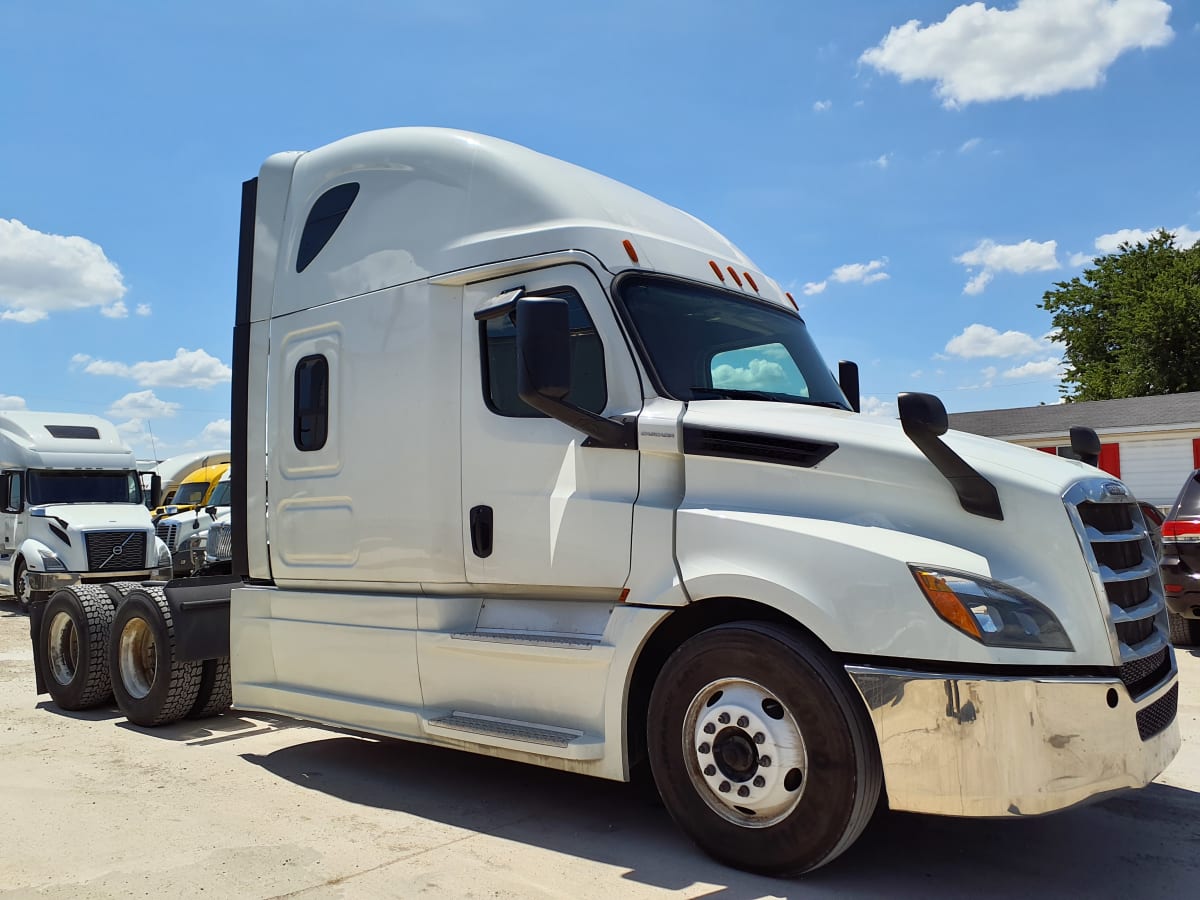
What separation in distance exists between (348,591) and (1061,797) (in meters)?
3.75

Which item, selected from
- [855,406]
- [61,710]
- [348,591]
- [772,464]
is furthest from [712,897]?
[61,710]

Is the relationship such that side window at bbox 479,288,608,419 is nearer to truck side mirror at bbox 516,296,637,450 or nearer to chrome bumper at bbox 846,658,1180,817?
truck side mirror at bbox 516,296,637,450

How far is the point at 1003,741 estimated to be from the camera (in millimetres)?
3615

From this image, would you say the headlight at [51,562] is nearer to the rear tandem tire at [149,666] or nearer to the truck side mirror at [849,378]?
the rear tandem tire at [149,666]

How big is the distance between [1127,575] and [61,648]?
759 centimetres

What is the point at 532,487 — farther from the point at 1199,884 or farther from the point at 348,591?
the point at 1199,884

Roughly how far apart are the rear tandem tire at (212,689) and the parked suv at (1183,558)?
769 cm

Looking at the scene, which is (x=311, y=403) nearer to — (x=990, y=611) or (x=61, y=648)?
(x=61, y=648)

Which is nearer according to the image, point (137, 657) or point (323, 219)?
point (323, 219)

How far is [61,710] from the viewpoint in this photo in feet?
25.9

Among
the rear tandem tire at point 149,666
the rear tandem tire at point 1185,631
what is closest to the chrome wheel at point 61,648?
the rear tandem tire at point 149,666

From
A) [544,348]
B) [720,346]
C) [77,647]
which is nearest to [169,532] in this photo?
[77,647]

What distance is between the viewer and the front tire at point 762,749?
12.5 ft

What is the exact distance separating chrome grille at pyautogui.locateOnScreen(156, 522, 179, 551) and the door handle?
1436 cm
